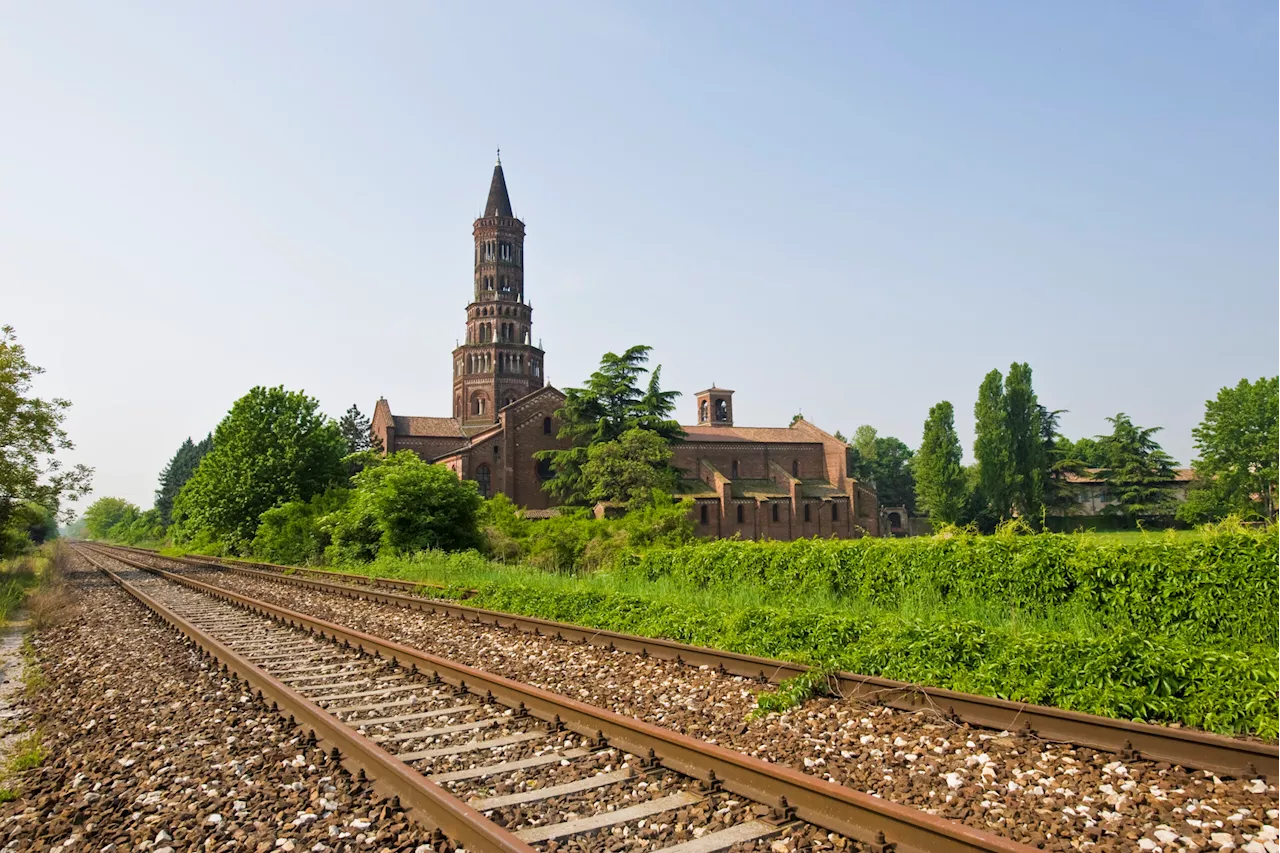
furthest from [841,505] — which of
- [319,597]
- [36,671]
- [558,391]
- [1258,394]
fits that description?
[36,671]

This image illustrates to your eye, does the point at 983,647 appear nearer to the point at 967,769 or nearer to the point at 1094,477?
the point at 967,769

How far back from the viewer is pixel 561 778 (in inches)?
202

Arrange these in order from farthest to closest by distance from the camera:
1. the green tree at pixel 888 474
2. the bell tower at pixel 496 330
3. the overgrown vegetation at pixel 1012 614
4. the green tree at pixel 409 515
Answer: the green tree at pixel 888 474 → the bell tower at pixel 496 330 → the green tree at pixel 409 515 → the overgrown vegetation at pixel 1012 614

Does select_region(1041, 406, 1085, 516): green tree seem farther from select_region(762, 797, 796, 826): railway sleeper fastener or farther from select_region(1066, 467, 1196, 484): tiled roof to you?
select_region(762, 797, 796, 826): railway sleeper fastener

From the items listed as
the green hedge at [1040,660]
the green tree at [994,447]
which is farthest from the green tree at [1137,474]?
the green hedge at [1040,660]

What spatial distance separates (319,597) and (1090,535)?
48.4 feet

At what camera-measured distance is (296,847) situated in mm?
4234

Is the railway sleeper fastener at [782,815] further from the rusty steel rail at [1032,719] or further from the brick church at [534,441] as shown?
the brick church at [534,441]

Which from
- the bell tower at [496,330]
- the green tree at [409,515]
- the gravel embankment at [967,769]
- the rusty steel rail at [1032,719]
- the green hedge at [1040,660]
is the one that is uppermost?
the bell tower at [496,330]

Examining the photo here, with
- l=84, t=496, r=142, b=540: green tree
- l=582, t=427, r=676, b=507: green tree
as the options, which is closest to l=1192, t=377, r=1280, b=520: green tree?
l=582, t=427, r=676, b=507: green tree

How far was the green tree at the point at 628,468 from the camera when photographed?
161 feet

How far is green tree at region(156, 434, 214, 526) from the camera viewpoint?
104062mm

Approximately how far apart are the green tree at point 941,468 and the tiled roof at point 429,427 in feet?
121

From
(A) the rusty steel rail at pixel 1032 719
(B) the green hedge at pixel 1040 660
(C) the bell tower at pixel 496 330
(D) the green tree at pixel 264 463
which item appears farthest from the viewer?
(C) the bell tower at pixel 496 330
